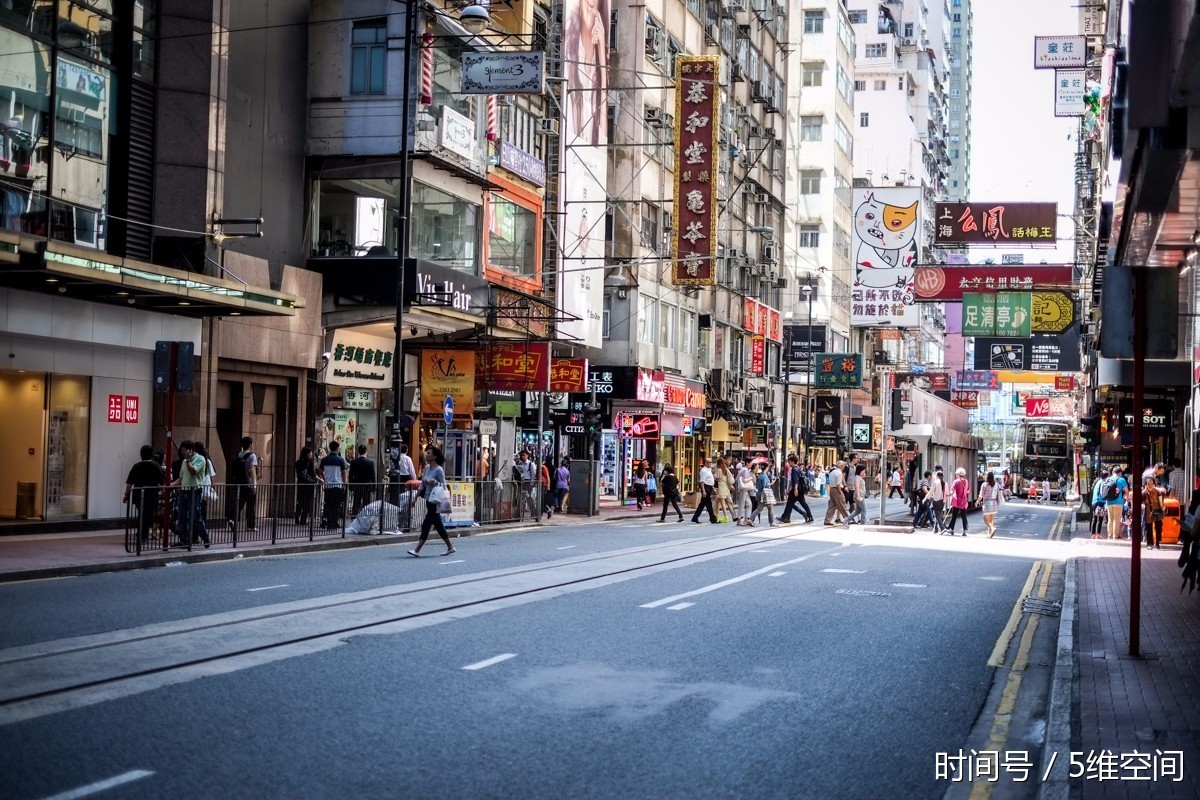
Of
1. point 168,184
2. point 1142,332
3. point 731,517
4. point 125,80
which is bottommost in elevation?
point 731,517

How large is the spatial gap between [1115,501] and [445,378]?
17408mm

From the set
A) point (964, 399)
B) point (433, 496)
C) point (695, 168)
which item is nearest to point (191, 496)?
→ point (433, 496)

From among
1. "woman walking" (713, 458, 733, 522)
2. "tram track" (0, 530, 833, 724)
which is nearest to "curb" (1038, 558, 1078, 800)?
"tram track" (0, 530, 833, 724)

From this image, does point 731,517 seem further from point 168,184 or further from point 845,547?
point 168,184

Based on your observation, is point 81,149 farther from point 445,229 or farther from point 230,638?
point 230,638

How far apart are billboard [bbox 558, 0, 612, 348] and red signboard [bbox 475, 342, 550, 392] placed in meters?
4.93

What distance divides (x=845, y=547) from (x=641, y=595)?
491 inches

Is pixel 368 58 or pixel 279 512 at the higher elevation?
pixel 368 58

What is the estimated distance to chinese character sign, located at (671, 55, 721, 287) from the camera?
45.9 meters

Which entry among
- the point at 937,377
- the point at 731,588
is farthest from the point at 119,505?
the point at 937,377

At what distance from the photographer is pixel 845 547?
91.6 ft

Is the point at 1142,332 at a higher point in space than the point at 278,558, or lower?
higher

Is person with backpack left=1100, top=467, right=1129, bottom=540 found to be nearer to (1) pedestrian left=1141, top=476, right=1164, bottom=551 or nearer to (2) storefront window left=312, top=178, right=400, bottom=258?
(1) pedestrian left=1141, top=476, right=1164, bottom=551

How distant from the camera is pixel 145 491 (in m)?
20.6
